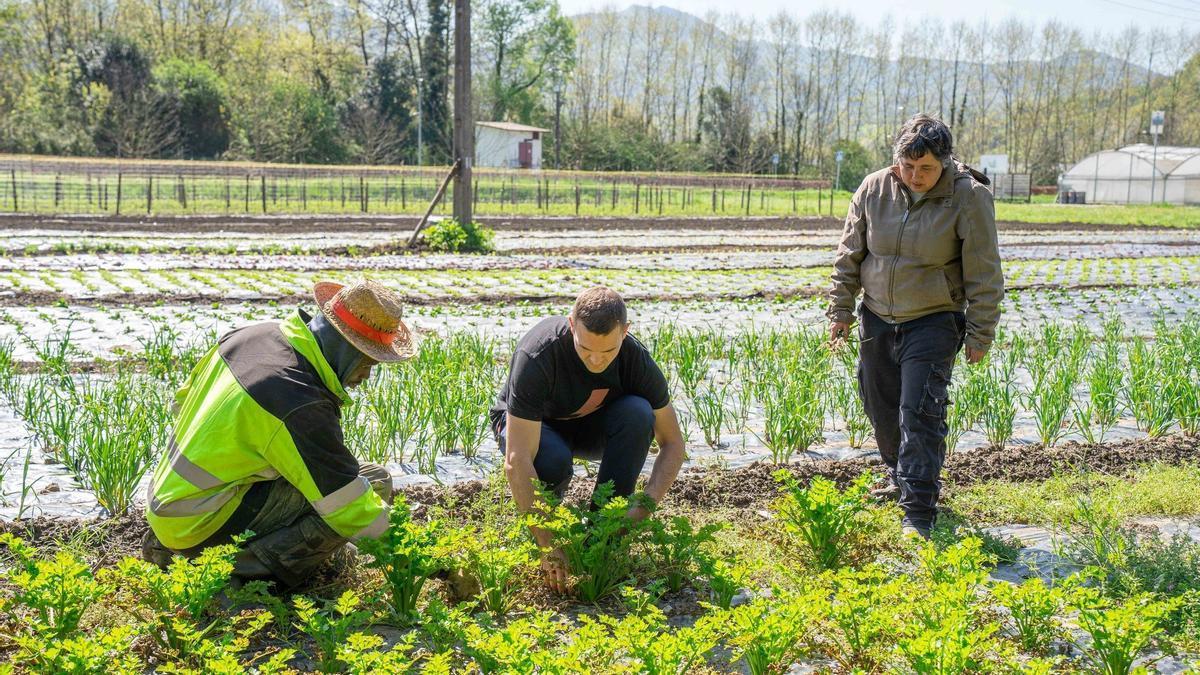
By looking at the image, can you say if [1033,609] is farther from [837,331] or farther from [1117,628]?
[837,331]

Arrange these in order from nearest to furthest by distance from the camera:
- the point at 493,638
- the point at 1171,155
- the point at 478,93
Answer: the point at 493,638 → the point at 1171,155 → the point at 478,93

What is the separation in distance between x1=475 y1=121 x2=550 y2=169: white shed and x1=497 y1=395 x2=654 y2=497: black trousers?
54.6 m

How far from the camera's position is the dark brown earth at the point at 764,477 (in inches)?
166

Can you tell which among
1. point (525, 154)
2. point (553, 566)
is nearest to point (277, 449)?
point (553, 566)

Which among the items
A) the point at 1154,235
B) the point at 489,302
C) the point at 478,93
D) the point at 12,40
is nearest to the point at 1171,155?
the point at 1154,235

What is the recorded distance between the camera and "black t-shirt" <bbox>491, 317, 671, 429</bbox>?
3.85 metres

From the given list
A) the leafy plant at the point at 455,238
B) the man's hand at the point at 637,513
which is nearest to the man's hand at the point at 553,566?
the man's hand at the point at 637,513

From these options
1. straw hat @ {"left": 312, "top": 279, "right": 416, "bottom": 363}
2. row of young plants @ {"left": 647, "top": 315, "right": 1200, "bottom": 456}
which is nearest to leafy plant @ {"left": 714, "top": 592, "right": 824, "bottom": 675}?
straw hat @ {"left": 312, "top": 279, "right": 416, "bottom": 363}

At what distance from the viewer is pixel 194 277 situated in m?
12.7

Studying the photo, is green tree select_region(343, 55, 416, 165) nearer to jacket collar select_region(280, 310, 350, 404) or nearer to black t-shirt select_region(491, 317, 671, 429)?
black t-shirt select_region(491, 317, 671, 429)

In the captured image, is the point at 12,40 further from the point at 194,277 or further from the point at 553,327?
the point at 553,327

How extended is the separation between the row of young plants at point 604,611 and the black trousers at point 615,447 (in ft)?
→ 0.84

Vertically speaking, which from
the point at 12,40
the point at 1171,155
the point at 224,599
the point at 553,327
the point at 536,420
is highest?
the point at 12,40

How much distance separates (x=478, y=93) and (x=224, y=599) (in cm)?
6450
